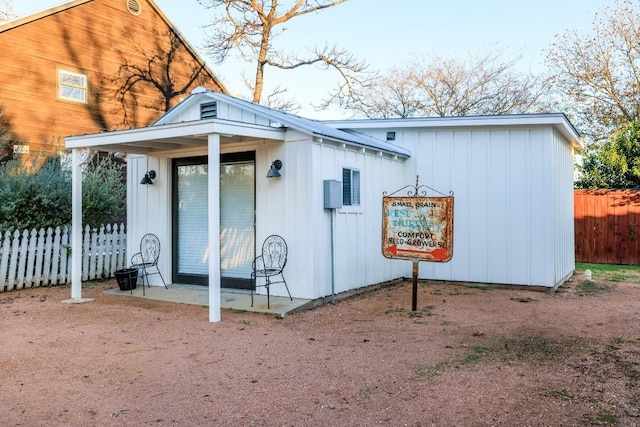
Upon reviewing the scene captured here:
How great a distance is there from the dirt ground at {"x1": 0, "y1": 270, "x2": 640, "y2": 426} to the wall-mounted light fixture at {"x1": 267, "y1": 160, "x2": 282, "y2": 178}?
2.00 metres

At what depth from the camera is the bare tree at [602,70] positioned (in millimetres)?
17719

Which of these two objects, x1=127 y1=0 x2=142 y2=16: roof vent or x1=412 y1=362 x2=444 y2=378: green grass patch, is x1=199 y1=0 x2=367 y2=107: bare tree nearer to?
x1=127 y1=0 x2=142 y2=16: roof vent

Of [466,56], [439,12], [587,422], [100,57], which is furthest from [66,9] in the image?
[466,56]

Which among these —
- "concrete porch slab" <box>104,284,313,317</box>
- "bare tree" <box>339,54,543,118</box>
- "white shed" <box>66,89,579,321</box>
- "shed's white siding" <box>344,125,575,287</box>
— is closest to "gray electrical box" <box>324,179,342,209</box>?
"white shed" <box>66,89,579,321</box>

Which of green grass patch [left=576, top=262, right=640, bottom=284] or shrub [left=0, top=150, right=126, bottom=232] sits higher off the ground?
shrub [left=0, top=150, right=126, bottom=232]

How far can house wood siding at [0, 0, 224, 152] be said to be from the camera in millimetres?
12539

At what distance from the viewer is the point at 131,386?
389cm

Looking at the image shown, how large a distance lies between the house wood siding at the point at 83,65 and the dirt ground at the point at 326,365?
24.0 feet

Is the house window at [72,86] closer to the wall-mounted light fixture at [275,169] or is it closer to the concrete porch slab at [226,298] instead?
the concrete porch slab at [226,298]

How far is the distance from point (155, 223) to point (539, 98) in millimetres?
18570

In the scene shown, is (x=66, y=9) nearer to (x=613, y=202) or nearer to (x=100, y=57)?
(x=100, y=57)

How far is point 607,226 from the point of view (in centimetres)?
1296

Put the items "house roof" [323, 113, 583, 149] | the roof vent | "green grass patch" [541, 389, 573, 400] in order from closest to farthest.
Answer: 1. "green grass patch" [541, 389, 573, 400]
2. "house roof" [323, 113, 583, 149]
3. the roof vent

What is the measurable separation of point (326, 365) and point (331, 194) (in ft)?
10.7
